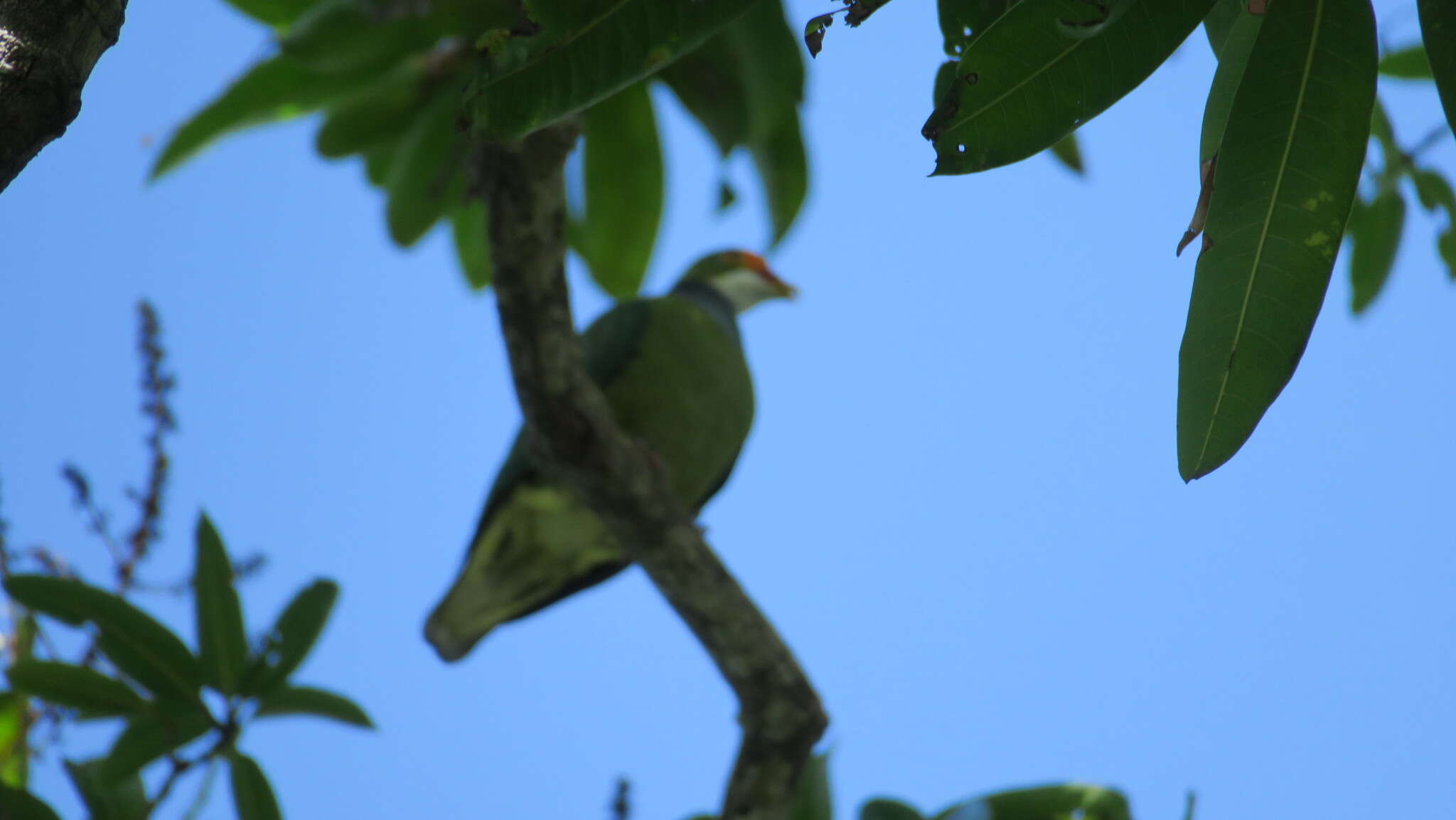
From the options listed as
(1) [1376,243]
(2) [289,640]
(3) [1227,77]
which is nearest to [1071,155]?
(1) [1376,243]

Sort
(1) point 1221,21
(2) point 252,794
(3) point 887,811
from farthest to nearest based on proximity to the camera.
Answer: (3) point 887,811
(2) point 252,794
(1) point 1221,21

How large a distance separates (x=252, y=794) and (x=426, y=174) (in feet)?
6.05

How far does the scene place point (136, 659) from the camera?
2199 millimetres

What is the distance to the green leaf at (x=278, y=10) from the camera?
320 centimetres

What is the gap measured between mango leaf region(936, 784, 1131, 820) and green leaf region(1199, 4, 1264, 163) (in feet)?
4.79

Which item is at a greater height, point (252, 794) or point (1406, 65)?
point (1406, 65)

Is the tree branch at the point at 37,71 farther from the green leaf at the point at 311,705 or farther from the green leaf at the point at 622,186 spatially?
the green leaf at the point at 622,186

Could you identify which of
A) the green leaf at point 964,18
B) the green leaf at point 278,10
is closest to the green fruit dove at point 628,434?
the green leaf at point 278,10

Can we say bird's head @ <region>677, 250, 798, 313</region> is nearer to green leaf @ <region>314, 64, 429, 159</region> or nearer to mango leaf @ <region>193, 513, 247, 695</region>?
green leaf @ <region>314, 64, 429, 159</region>

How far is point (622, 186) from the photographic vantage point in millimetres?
3254

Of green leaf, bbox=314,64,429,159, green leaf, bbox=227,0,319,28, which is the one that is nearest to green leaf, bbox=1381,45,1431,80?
green leaf, bbox=314,64,429,159

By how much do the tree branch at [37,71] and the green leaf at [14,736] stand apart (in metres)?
1.83

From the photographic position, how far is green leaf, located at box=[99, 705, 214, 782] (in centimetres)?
214

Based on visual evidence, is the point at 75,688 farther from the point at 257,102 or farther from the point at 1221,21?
the point at 1221,21
